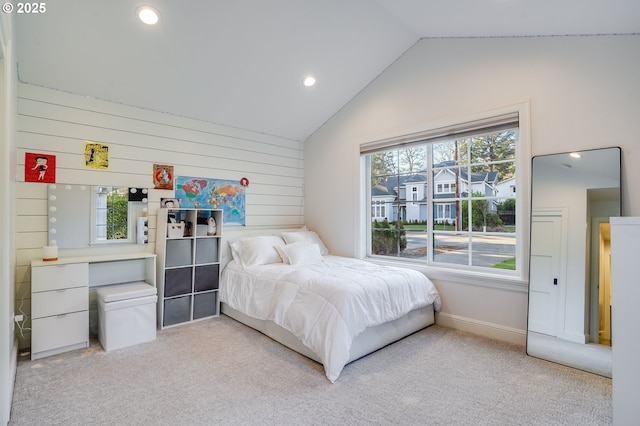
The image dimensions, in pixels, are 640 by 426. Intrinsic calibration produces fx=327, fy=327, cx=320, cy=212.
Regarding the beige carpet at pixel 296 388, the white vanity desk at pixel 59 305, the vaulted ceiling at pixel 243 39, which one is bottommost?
the beige carpet at pixel 296 388

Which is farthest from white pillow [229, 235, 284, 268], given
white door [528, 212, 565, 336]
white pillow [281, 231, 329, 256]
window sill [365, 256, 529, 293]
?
white door [528, 212, 565, 336]

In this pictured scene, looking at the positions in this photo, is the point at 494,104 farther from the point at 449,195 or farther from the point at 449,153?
the point at 449,195

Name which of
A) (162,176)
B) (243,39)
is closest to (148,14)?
(243,39)

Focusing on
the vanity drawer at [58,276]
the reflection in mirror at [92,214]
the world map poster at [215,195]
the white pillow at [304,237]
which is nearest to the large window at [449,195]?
the white pillow at [304,237]

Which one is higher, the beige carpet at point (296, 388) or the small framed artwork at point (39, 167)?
the small framed artwork at point (39, 167)

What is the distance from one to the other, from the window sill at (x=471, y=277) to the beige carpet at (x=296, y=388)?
523mm

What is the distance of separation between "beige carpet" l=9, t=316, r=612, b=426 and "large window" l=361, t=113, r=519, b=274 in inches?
38.7

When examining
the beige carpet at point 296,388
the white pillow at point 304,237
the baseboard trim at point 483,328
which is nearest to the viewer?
the beige carpet at point 296,388

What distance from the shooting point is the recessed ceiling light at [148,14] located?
2494 millimetres

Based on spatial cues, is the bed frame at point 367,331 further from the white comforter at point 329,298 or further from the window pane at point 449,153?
the window pane at point 449,153

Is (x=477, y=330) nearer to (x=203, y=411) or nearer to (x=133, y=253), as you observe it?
(x=203, y=411)

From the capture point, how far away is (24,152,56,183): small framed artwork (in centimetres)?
283

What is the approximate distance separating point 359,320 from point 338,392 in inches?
21.0

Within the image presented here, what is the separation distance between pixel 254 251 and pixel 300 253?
0.53 m
